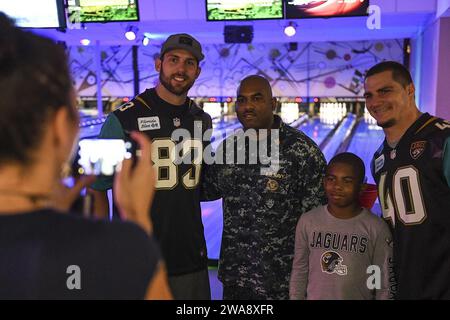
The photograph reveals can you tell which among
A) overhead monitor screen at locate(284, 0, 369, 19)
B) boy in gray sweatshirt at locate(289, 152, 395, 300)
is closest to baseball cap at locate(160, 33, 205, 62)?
→ boy in gray sweatshirt at locate(289, 152, 395, 300)

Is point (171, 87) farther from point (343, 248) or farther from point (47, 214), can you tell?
point (47, 214)

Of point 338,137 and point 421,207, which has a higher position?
point 421,207

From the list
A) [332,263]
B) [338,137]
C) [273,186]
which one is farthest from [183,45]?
[338,137]

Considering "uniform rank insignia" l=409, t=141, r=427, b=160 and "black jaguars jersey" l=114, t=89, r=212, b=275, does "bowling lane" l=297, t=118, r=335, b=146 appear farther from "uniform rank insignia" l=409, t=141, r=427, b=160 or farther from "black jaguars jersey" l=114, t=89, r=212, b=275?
"uniform rank insignia" l=409, t=141, r=427, b=160

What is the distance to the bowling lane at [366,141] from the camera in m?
6.81

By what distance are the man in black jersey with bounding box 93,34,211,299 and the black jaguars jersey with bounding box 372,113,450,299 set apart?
0.74 metres

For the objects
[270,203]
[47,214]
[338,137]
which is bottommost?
[338,137]

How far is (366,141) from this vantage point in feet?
25.8

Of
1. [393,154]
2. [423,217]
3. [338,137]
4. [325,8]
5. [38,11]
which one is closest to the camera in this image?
[423,217]

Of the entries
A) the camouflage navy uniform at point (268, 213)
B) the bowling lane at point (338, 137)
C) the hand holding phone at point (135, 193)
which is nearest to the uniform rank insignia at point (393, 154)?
the camouflage navy uniform at point (268, 213)

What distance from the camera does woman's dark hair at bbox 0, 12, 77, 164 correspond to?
1.78 feet

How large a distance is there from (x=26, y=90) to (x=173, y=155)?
1252mm

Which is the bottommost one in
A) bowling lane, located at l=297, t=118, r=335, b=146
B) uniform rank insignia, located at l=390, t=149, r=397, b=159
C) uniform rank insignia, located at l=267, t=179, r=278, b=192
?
bowling lane, located at l=297, t=118, r=335, b=146

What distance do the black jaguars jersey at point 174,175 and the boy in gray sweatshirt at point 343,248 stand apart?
43cm
